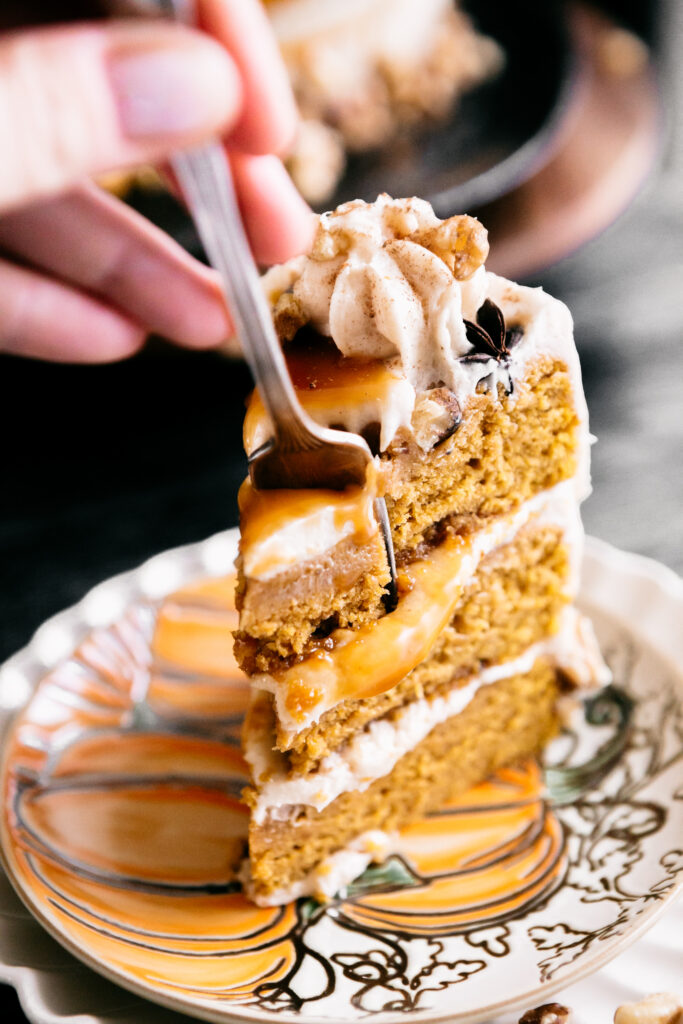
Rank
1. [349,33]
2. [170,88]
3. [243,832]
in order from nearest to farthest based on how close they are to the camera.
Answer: [170,88] < [243,832] < [349,33]

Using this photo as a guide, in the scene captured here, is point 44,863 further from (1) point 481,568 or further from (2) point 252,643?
(1) point 481,568

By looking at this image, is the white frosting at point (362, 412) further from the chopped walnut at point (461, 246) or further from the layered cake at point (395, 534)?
the chopped walnut at point (461, 246)

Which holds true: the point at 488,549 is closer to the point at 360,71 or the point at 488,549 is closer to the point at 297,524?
the point at 297,524

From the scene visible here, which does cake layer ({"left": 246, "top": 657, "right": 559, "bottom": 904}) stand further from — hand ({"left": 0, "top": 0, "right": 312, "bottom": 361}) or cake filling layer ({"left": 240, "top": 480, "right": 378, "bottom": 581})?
hand ({"left": 0, "top": 0, "right": 312, "bottom": 361})

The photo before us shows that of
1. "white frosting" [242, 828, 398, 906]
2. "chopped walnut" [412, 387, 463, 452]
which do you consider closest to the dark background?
"white frosting" [242, 828, 398, 906]

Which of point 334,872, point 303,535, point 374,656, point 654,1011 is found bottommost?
point 654,1011

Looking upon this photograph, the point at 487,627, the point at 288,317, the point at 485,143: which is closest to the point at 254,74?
the point at 288,317
